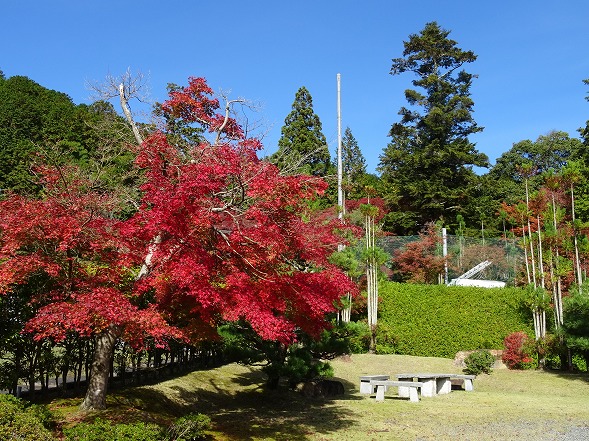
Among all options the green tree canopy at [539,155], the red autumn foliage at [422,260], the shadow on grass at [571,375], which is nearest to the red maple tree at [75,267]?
the shadow on grass at [571,375]

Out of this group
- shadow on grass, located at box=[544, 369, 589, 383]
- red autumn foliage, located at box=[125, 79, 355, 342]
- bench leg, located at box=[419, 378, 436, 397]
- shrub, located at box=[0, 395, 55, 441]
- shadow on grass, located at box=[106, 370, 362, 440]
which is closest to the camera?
shrub, located at box=[0, 395, 55, 441]

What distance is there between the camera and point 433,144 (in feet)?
84.0

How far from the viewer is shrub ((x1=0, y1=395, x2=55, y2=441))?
14.7ft

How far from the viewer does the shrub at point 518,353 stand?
13695mm

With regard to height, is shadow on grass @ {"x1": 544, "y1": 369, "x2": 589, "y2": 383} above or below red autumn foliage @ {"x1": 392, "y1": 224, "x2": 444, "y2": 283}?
below

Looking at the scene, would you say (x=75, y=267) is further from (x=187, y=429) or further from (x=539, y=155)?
(x=539, y=155)

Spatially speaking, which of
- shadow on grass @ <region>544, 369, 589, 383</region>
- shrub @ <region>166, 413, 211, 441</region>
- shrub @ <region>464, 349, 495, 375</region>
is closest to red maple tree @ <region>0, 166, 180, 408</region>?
shrub @ <region>166, 413, 211, 441</region>

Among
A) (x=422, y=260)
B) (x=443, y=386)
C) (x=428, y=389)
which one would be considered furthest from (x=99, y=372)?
(x=422, y=260)

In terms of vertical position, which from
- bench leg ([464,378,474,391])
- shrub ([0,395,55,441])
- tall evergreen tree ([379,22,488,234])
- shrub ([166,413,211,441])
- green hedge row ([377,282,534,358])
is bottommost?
bench leg ([464,378,474,391])

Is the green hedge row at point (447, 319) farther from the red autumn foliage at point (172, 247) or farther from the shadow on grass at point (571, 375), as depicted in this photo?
the red autumn foliage at point (172, 247)

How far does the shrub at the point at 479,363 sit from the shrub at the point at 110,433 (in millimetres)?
10051

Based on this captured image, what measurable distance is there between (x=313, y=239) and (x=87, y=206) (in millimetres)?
2963

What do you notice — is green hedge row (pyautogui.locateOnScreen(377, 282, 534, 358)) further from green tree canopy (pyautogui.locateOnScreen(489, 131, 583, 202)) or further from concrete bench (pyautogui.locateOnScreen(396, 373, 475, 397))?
green tree canopy (pyautogui.locateOnScreen(489, 131, 583, 202))

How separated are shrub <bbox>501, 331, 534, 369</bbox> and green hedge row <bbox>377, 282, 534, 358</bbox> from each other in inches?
36.0
